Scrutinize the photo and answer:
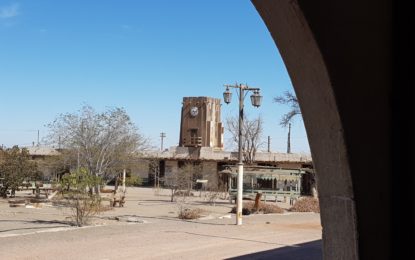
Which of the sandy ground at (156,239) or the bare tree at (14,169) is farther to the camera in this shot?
the bare tree at (14,169)

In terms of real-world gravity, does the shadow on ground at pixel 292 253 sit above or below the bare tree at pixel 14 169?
below

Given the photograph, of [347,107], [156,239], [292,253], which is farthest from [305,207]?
[347,107]

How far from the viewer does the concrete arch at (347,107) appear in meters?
2.15

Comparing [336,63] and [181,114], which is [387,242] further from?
[181,114]

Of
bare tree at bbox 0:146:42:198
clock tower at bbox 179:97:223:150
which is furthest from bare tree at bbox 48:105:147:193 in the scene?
clock tower at bbox 179:97:223:150

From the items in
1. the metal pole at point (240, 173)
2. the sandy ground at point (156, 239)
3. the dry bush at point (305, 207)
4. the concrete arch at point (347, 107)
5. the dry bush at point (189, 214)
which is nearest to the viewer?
the concrete arch at point (347, 107)

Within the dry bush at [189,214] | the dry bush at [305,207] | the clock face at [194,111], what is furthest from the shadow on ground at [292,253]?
the clock face at [194,111]

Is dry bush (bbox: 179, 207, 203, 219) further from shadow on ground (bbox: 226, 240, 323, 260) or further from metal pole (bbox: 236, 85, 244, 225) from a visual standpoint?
shadow on ground (bbox: 226, 240, 323, 260)

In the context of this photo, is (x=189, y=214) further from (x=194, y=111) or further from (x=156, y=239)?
(x=194, y=111)

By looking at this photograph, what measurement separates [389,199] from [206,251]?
11.3m

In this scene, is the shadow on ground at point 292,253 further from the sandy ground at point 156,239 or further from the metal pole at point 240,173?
the metal pole at point 240,173

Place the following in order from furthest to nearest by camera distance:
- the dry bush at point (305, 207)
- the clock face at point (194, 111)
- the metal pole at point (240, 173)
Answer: the clock face at point (194, 111), the dry bush at point (305, 207), the metal pole at point (240, 173)

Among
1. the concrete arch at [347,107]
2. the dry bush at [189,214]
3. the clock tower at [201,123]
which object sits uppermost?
the clock tower at [201,123]

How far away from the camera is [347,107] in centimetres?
219
